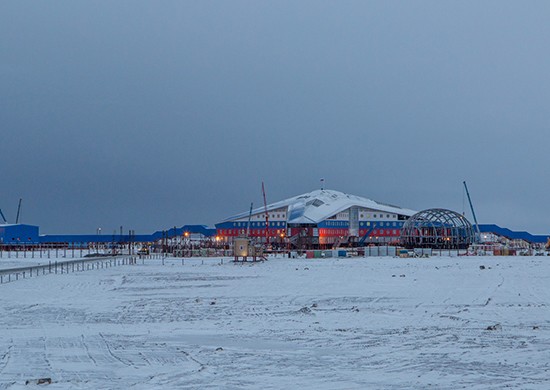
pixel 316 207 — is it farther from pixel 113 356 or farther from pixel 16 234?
pixel 113 356

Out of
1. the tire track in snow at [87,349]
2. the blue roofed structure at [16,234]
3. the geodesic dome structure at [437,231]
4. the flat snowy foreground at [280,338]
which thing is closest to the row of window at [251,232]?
the geodesic dome structure at [437,231]

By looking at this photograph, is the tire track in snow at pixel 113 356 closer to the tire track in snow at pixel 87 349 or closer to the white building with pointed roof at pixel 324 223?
the tire track in snow at pixel 87 349

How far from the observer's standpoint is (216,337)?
1738 cm

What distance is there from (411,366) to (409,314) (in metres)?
8.42

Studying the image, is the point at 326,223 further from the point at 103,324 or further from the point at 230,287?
the point at 103,324

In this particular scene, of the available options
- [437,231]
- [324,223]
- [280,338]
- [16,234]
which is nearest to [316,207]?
[324,223]

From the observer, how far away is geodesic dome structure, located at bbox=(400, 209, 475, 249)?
355 feet

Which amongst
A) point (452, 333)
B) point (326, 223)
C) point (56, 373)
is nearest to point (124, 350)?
point (56, 373)

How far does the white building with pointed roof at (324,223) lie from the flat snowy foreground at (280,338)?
99.1m

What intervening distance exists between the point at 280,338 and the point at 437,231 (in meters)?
95.1

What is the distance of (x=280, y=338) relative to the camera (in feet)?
56.1

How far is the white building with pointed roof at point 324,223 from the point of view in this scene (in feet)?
429

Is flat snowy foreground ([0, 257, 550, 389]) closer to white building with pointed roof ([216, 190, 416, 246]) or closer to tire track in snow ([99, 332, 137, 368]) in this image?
tire track in snow ([99, 332, 137, 368])

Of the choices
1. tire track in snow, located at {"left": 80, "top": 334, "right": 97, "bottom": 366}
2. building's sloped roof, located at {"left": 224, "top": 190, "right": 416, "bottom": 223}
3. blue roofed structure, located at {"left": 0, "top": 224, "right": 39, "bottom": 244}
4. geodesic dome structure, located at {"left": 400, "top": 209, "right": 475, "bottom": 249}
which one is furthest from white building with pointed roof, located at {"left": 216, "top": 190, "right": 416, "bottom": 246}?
tire track in snow, located at {"left": 80, "top": 334, "right": 97, "bottom": 366}
